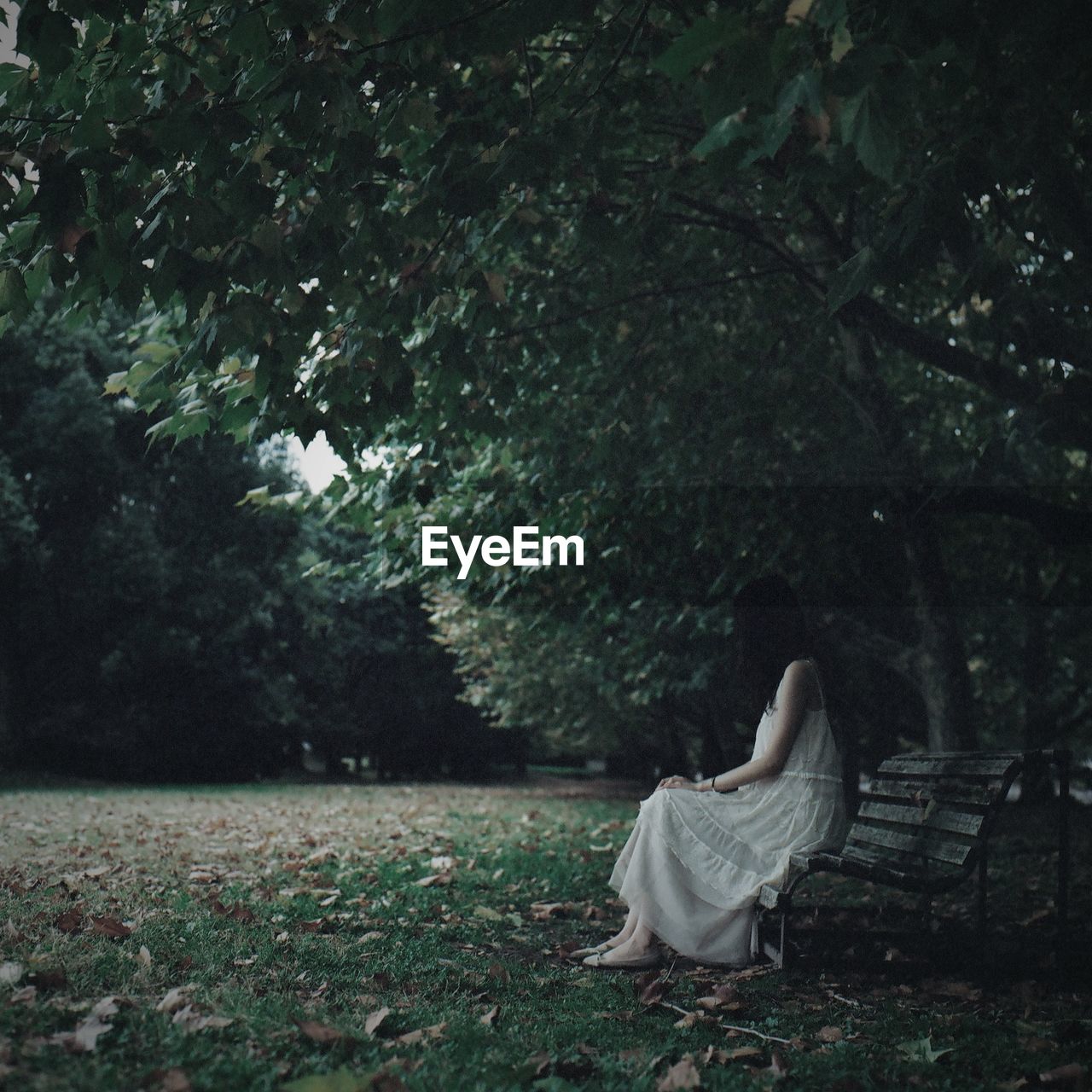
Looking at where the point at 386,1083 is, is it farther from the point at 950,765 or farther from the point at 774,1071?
the point at 950,765

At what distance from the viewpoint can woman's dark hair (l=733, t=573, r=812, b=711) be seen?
5910 millimetres

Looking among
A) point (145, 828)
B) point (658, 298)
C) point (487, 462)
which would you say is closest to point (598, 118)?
point (658, 298)

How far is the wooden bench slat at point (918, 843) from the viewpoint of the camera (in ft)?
17.8

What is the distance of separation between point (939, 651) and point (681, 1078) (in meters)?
9.27

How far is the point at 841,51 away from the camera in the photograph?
11.8 feet

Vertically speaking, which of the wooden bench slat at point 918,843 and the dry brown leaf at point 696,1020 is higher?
the wooden bench slat at point 918,843

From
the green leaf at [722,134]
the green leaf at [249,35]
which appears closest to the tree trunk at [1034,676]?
the green leaf at [722,134]

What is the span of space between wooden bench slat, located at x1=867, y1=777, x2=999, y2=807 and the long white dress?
534 millimetres

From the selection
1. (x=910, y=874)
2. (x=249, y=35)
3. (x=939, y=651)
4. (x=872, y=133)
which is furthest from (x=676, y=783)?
(x=939, y=651)

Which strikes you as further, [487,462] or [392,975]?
[487,462]

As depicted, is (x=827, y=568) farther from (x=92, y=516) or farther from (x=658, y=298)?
(x=92, y=516)

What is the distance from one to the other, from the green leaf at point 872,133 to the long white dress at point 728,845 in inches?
119

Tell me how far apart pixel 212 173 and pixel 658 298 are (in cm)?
589

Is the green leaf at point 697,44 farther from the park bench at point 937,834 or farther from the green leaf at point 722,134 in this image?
the park bench at point 937,834
